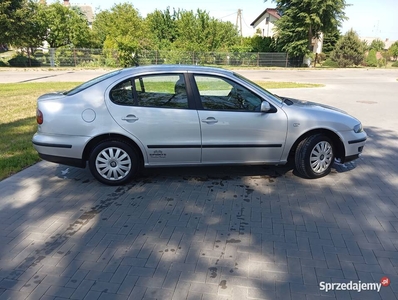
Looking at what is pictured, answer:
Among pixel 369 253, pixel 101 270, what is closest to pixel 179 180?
pixel 101 270

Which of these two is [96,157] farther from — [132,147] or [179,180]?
[179,180]

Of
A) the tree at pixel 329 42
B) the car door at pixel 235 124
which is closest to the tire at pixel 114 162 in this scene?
the car door at pixel 235 124

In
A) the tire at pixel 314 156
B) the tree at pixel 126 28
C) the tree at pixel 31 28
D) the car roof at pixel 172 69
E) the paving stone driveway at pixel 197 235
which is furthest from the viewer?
the tree at pixel 126 28

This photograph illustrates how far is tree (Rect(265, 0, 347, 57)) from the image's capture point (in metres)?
32.7

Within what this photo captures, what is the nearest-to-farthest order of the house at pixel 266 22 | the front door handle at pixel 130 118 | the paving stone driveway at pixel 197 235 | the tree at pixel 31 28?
the paving stone driveway at pixel 197 235, the front door handle at pixel 130 118, the tree at pixel 31 28, the house at pixel 266 22

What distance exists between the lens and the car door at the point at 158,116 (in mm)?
4336

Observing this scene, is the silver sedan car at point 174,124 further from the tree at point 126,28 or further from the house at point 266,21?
the house at point 266,21

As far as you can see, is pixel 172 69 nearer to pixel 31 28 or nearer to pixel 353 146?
pixel 353 146

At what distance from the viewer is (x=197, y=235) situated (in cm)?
338

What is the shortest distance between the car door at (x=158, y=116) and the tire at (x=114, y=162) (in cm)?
22

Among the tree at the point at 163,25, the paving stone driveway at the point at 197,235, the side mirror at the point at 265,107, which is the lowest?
the paving stone driveway at the point at 197,235

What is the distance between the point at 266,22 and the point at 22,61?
1520 inches

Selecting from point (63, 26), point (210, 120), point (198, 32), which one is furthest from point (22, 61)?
point (210, 120)

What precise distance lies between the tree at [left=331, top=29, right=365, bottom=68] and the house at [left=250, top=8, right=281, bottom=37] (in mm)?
15087
